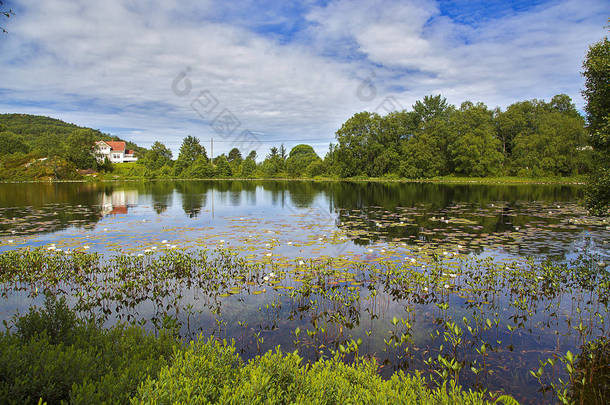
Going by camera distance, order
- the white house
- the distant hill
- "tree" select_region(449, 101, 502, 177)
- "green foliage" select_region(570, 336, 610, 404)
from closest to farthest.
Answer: "green foliage" select_region(570, 336, 610, 404) < "tree" select_region(449, 101, 502, 177) < the distant hill < the white house

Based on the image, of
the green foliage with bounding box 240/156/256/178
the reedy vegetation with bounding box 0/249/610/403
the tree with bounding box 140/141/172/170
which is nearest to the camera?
the reedy vegetation with bounding box 0/249/610/403

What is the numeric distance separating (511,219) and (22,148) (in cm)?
14119

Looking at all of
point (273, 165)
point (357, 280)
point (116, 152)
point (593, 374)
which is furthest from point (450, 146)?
point (116, 152)

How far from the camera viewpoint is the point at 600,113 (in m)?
12.5

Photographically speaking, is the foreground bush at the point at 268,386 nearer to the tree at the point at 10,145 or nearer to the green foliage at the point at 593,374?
the green foliage at the point at 593,374

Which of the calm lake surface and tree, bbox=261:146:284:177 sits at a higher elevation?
tree, bbox=261:146:284:177

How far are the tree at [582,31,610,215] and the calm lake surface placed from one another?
7.78 ft

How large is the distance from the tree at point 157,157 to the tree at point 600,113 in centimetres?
11407

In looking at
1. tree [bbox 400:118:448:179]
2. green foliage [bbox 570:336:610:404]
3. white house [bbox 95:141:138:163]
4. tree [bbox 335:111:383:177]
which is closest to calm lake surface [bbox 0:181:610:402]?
green foliage [bbox 570:336:610:404]

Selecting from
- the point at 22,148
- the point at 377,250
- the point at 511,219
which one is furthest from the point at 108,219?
the point at 22,148

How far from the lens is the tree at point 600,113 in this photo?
36.6 ft

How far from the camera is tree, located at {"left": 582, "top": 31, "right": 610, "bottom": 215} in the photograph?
11164 millimetres

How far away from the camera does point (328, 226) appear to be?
18328 mm

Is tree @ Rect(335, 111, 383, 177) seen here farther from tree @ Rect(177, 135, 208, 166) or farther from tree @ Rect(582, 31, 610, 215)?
tree @ Rect(582, 31, 610, 215)
